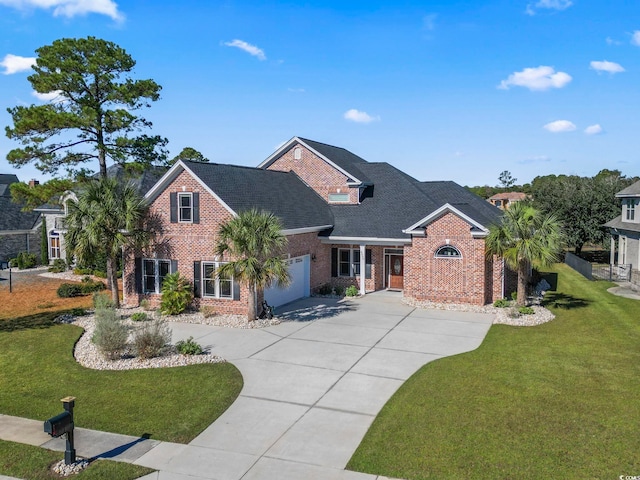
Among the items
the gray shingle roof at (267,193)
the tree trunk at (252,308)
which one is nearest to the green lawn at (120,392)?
the tree trunk at (252,308)

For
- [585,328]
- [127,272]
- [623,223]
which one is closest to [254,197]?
[127,272]

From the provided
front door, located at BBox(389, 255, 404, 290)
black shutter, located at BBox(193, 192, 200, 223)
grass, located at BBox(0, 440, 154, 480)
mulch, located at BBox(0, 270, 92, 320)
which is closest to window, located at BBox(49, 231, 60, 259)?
mulch, located at BBox(0, 270, 92, 320)

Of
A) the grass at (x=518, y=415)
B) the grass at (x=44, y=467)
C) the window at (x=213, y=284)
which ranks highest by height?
the window at (x=213, y=284)

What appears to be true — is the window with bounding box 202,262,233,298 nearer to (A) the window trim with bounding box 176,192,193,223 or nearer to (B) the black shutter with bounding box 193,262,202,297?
(B) the black shutter with bounding box 193,262,202,297

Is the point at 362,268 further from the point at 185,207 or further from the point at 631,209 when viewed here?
the point at 631,209

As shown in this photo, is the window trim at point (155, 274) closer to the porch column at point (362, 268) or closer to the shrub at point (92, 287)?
the shrub at point (92, 287)

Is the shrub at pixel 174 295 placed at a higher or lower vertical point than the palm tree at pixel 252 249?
lower
